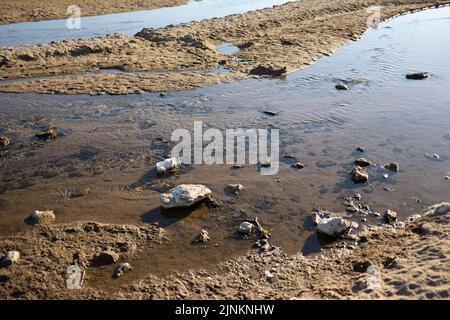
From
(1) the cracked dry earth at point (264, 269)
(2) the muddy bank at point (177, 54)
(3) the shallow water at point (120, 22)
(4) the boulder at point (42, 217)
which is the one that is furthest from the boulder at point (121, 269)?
(3) the shallow water at point (120, 22)

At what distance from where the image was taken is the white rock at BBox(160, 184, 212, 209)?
617cm

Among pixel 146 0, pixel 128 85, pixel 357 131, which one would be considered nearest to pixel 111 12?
pixel 146 0

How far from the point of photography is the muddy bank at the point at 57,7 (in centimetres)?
1881

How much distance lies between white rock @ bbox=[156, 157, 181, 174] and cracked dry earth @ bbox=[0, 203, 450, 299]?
151 cm

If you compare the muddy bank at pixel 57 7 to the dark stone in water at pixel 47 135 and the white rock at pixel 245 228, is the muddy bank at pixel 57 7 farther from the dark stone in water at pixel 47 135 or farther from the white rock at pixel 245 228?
the white rock at pixel 245 228

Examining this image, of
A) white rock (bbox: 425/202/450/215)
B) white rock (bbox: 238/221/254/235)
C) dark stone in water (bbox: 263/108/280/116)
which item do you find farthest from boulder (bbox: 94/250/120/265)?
dark stone in water (bbox: 263/108/280/116)

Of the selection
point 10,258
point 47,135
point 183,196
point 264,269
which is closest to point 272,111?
point 183,196

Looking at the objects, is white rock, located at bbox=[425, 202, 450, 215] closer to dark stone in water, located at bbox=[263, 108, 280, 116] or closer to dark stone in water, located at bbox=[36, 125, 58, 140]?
dark stone in water, located at bbox=[263, 108, 280, 116]

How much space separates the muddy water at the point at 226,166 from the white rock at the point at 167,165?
17 cm

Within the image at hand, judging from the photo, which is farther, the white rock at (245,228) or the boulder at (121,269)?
the white rock at (245,228)

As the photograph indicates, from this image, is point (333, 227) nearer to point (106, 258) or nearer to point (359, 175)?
point (359, 175)

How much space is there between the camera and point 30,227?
226 inches

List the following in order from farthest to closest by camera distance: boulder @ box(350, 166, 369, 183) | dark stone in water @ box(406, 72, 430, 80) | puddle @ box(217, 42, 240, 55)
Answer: puddle @ box(217, 42, 240, 55)
dark stone in water @ box(406, 72, 430, 80)
boulder @ box(350, 166, 369, 183)

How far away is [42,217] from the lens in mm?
5887
